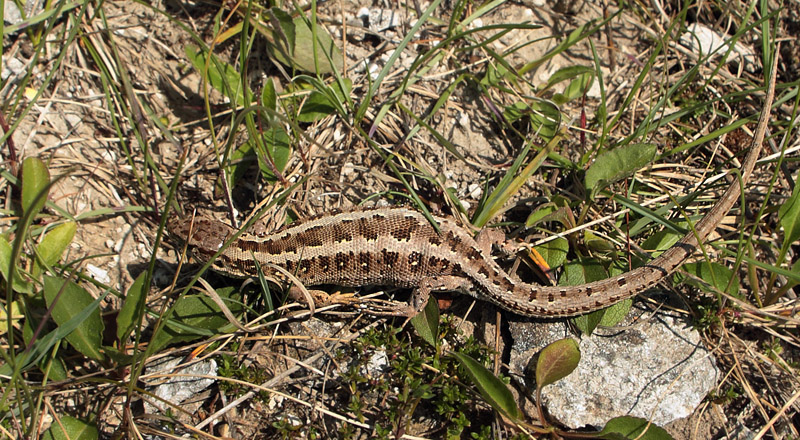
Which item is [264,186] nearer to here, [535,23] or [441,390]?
[441,390]

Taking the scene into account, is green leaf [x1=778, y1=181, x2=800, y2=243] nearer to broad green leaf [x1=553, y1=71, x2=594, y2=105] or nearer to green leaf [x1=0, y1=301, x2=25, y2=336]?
broad green leaf [x1=553, y1=71, x2=594, y2=105]

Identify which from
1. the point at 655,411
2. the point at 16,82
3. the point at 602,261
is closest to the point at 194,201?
the point at 16,82

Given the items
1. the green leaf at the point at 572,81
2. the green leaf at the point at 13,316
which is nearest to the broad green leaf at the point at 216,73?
the green leaf at the point at 13,316

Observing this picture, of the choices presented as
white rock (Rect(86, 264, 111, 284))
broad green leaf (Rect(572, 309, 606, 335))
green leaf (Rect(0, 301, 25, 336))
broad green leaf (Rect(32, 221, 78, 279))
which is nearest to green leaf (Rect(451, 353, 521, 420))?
broad green leaf (Rect(572, 309, 606, 335))

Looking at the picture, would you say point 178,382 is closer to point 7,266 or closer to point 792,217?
point 7,266

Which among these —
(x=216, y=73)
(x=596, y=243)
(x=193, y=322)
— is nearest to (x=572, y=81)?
(x=596, y=243)
